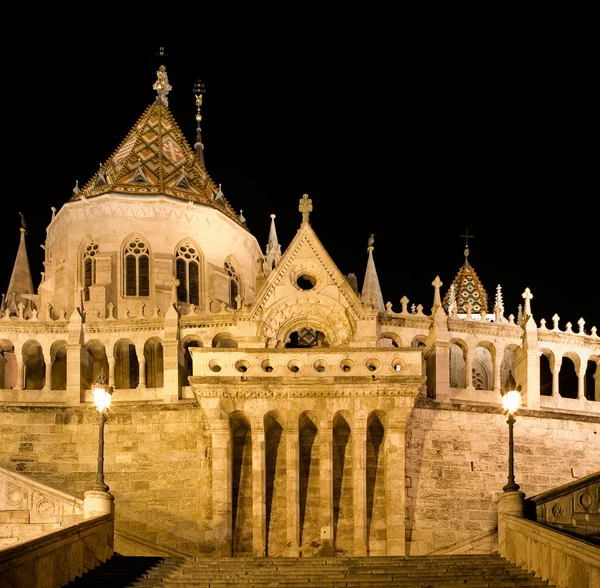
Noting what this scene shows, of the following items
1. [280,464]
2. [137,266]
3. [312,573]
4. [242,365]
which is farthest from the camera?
[137,266]

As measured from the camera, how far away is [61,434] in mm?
34219

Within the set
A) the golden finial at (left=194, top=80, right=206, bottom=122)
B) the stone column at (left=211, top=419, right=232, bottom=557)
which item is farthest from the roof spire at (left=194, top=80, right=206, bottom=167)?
the stone column at (left=211, top=419, right=232, bottom=557)

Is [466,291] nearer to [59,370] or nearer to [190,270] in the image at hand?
[190,270]

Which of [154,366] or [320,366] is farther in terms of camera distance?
[154,366]

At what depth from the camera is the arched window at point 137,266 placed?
41781mm

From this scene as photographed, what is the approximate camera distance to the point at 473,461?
33.4 metres

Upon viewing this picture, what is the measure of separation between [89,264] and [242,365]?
12339 mm

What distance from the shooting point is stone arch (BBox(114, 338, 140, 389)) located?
37.7 metres

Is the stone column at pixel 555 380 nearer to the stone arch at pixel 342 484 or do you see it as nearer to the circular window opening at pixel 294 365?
the stone arch at pixel 342 484

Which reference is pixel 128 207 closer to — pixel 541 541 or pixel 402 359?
pixel 402 359

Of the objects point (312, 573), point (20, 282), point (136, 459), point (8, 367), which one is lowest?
point (312, 573)

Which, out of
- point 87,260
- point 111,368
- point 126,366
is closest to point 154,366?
point 126,366

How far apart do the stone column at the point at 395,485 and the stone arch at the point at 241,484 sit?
11.0 feet

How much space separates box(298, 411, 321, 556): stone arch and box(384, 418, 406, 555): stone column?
5.63 feet
